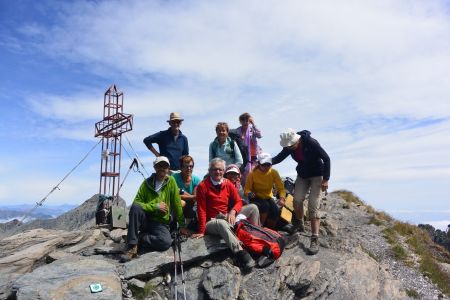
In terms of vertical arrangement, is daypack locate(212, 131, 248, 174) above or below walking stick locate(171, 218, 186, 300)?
above

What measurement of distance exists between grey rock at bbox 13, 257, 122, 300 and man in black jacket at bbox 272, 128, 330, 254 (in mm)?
4684

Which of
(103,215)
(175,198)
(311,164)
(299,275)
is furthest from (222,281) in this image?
(103,215)

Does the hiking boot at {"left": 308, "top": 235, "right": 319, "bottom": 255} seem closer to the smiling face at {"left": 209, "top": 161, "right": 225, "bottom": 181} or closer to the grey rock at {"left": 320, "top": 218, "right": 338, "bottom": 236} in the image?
the grey rock at {"left": 320, "top": 218, "right": 338, "bottom": 236}

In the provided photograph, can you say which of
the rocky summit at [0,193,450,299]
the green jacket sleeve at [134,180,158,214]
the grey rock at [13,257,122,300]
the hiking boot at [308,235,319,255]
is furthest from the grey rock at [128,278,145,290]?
the hiking boot at [308,235,319,255]

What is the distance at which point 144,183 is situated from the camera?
8727 millimetres

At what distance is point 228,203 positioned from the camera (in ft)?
29.5

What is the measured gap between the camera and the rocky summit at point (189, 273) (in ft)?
24.2

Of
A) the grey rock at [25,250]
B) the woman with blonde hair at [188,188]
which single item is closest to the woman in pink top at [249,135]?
the woman with blonde hair at [188,188]

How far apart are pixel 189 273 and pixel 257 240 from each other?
1.70m

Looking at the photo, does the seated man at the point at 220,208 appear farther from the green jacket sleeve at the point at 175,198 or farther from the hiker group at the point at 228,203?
the green jacket sleeve at the point at 175,198

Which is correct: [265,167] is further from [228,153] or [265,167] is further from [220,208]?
[220,208]

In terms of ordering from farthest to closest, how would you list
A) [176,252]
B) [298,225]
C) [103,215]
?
[103,215]
[298,225]
[176,252]

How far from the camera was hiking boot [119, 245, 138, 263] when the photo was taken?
8188 mm

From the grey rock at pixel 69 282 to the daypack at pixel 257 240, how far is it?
284 cm
